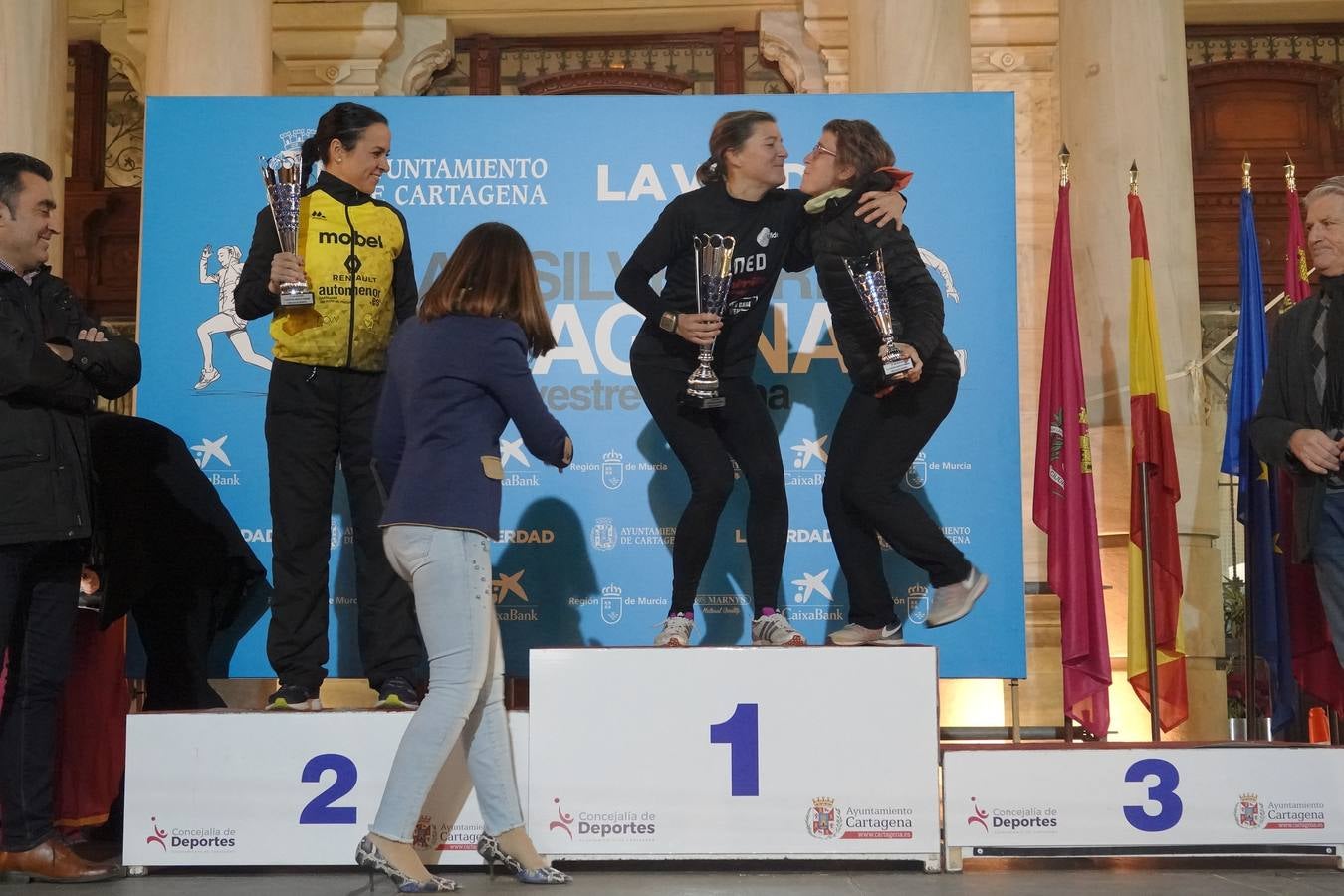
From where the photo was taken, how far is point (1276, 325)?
502cm

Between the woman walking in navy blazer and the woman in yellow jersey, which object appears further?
the woman in yellow jersey

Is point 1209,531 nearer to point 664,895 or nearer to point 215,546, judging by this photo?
point 664,895

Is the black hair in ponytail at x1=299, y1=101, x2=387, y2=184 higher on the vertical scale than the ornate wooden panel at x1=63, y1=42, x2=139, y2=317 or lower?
lower

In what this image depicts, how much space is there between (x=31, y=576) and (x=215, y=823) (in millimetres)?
934

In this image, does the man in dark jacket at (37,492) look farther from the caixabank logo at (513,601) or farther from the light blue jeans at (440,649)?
the caixabank logo at (513,601)

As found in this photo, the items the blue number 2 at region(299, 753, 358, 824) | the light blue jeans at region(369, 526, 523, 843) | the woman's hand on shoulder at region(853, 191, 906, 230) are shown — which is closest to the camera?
the light blue jeans at region(369, 526, 523, 843)

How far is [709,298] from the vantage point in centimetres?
486

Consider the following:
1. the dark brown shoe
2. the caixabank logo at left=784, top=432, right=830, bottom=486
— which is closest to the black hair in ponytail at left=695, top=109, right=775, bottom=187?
the caixabank logo at left=784, top=432, right=830, bottom=486

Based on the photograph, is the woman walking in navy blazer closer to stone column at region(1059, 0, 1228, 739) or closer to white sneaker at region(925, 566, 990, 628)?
white sneaker at region(925, 566, 990, 628)

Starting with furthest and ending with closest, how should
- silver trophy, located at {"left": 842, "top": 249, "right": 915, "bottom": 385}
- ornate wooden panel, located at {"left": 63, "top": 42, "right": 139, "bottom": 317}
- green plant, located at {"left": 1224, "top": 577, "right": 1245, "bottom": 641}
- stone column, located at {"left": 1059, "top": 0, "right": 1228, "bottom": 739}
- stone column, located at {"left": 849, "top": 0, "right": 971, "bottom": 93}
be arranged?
1. ornate wooden panel, located at {"left": 63, "top": 42, "right": 139, "bottom": 317}
2. green plant, located at {"left": 1224, "top": 577, "right": 1245, "bottom": 641}
3. stone column, located at {"left": 849, "top": 0, "right": 971, "bottom": 93}
4. stone column, located at {"left": 1059, "top": 0, "right": 1228, "bottom": 739}
5. silver trophy, located at {"left": 842, "top": 249, "right": 915, "bottom": 385}

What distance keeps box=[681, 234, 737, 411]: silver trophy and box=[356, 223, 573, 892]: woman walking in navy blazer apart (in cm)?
74

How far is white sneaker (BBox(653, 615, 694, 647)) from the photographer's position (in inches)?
186

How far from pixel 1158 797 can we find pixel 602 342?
2.76 meters

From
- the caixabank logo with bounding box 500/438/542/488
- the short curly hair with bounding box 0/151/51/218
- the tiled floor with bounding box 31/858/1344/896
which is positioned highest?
the short curly hair with bounding box 0/151/51/218
